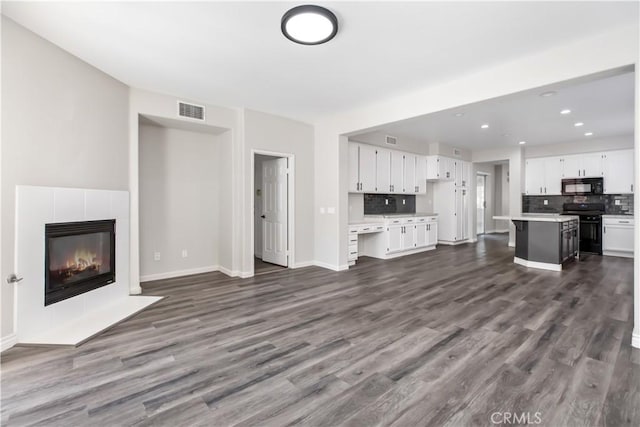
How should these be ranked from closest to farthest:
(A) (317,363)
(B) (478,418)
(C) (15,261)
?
1. (B) (478,418)
2. (A) (317,363)
3. (C) (15,261)

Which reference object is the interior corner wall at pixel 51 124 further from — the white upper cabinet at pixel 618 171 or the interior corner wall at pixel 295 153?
the white upper cabinet at pixel 618 171

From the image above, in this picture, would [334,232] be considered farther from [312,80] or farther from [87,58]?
[87,58]

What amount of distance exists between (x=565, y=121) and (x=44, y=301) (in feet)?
25.3

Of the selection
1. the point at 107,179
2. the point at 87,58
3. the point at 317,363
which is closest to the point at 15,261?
the point at 107,179

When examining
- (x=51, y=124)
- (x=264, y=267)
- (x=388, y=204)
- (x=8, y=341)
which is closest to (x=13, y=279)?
(x=8, y=341)

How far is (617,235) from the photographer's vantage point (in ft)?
21.2

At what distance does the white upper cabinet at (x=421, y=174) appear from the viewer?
7531mm

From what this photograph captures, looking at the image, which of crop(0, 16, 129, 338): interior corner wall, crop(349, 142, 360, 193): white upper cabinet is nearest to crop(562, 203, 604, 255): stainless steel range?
crop(349, 142, 360, 193): white upper cabinet

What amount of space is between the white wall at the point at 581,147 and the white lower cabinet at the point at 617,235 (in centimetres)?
157

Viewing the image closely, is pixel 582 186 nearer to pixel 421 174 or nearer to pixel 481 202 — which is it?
pixel 421 174

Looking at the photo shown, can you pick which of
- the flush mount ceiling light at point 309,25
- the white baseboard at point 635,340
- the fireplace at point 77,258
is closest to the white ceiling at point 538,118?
the flush mount ceiling light at point 309,25

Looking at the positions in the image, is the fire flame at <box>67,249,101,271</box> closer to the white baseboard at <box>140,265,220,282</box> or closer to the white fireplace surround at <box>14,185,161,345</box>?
the white fireplace surround at <box>14,185,161,345</box>

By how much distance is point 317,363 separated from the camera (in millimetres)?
2223

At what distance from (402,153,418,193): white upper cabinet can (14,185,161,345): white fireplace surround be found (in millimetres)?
5754
